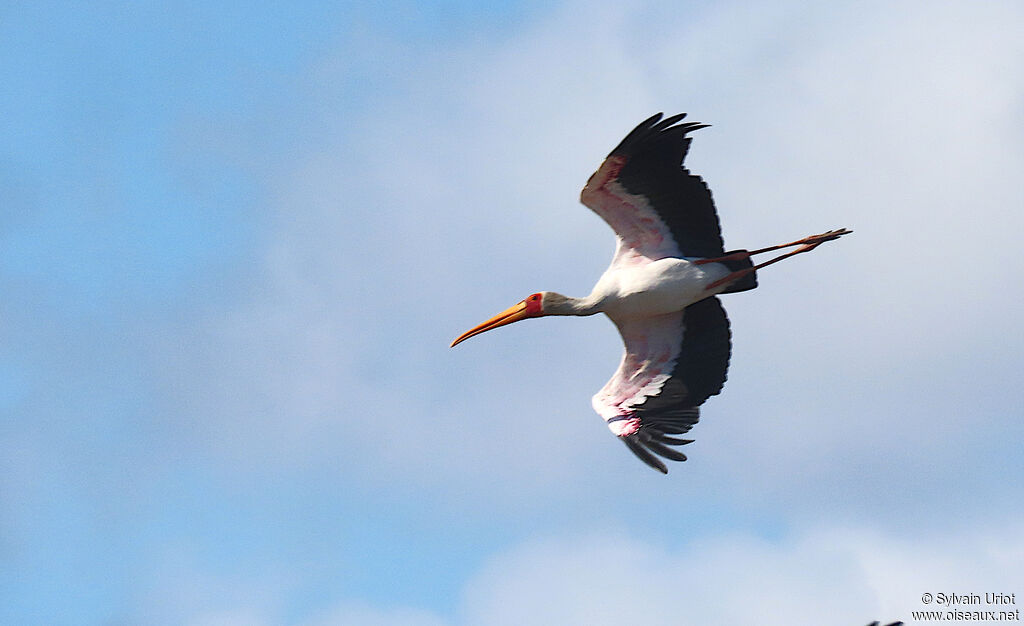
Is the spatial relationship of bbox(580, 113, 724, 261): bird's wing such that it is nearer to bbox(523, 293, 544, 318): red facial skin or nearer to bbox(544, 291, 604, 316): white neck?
bbox(544, 291, 604, 316): white neck

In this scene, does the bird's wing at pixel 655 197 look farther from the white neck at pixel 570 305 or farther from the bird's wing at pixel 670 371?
the bird's wing at pixel 670 371

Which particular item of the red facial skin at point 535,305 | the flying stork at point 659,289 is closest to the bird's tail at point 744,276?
the flying stork at point 659,289

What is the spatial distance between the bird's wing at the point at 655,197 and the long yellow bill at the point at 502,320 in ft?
8.04

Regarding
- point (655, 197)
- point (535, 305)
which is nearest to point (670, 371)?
point (535, 305)

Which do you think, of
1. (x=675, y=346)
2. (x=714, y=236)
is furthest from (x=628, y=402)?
(x=714, y=236)

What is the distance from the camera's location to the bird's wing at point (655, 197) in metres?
30.6

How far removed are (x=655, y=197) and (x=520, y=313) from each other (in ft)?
12.8

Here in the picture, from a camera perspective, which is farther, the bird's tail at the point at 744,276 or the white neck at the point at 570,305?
the white neck at the point at 570,305

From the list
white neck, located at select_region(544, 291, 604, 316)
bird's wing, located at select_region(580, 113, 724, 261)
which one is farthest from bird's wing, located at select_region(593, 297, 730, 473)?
bird's wing, located at select_region(580, 113, 724, 261)

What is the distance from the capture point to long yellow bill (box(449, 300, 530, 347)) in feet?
112

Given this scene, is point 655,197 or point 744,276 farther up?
point 655,197

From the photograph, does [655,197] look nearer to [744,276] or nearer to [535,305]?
[744,276]

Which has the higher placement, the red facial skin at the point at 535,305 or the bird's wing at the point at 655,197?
the red facial skin at the point at 535,305

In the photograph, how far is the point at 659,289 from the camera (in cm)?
3192
